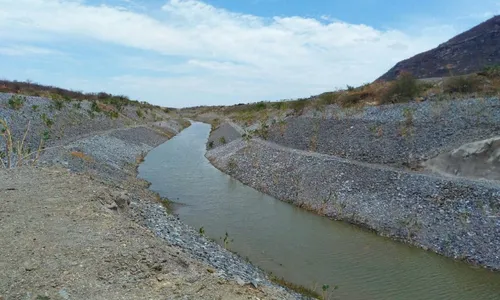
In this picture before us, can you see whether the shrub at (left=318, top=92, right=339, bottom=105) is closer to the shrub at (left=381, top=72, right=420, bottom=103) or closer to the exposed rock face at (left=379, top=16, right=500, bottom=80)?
the shrub at (left=381, top=72, right=420, bottom=103)

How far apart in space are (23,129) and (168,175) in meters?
13.0

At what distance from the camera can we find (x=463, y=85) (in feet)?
112

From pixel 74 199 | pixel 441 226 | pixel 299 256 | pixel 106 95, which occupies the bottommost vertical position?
pixel 299 256

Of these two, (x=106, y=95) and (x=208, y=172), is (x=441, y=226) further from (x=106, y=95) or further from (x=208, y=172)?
(x=106, y=95)

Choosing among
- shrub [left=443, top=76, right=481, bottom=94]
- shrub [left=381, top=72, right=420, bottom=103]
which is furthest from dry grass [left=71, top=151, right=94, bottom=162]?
shrub [left=443, top=76, right=481, bottom=94]

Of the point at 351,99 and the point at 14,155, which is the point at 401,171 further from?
the point at 14,155

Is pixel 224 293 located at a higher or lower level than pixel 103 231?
lower

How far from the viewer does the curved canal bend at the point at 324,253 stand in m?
12.8

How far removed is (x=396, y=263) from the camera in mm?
14641

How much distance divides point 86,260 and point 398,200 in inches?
596

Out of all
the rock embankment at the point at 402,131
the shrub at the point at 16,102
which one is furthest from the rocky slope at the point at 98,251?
the shrub at the point at 16,102

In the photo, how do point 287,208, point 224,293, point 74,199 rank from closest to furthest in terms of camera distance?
point 224,293, point 74,199, point 287,208

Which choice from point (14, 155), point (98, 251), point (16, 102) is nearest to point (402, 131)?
point (98, 251)

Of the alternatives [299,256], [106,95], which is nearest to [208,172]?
[299,256]
